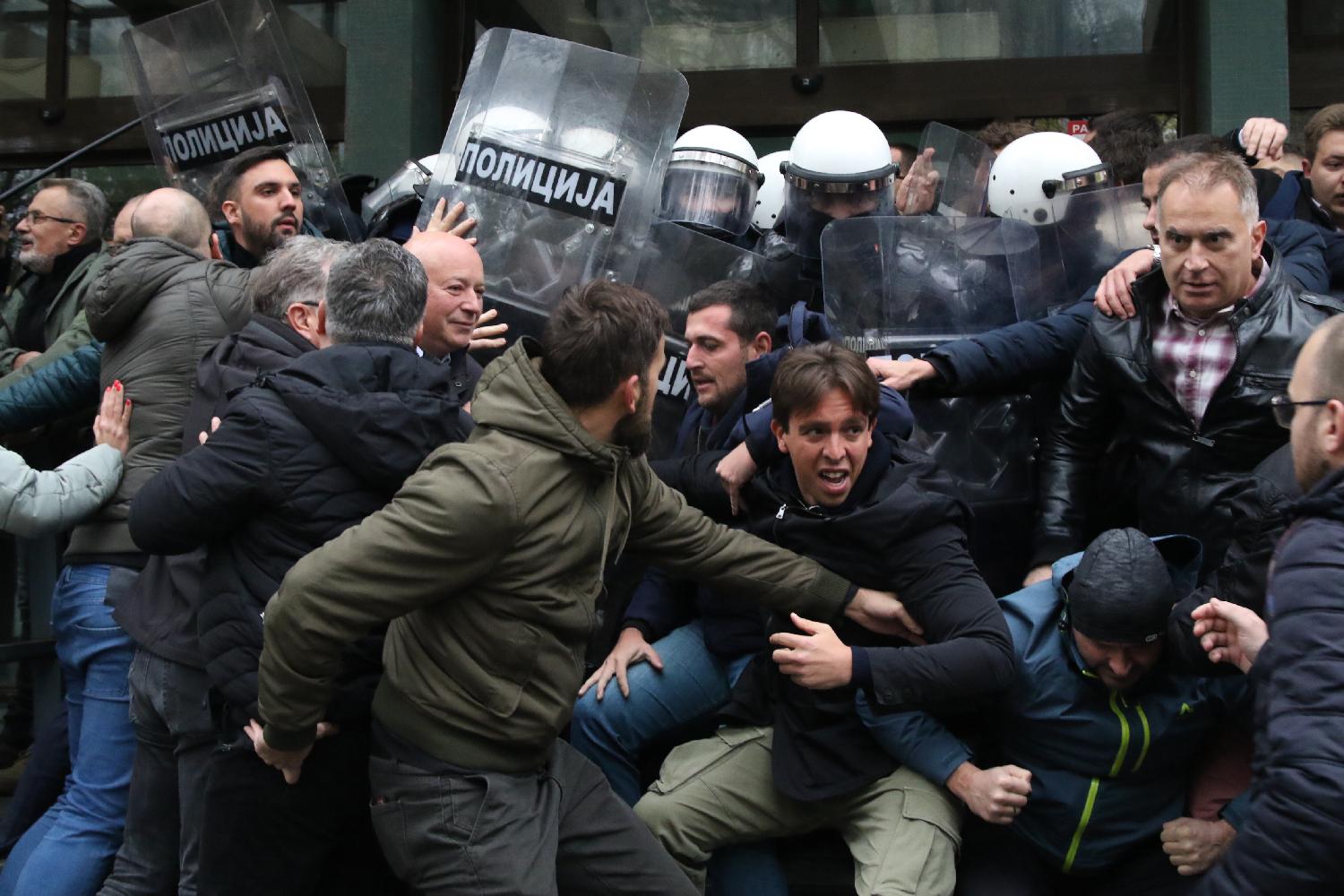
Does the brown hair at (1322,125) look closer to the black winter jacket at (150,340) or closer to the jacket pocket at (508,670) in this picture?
the jacket pocket at (508,670)

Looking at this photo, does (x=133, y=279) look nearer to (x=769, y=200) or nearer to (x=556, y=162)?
(x=556, y=162)

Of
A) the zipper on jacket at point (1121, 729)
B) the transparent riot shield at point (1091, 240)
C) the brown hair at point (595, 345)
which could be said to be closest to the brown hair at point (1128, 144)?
the transparent riot shield at point (1091, 240)

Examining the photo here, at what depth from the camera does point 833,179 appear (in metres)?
4.56

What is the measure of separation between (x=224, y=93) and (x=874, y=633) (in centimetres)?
320

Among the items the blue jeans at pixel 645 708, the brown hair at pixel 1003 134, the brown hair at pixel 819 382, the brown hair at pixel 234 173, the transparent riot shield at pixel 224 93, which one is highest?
the transparent riot shield at pixel 224 93

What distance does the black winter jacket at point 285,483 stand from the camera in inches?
115

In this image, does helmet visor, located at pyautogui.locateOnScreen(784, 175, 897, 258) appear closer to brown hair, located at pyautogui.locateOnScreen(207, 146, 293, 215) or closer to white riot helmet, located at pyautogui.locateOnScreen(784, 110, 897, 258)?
white riot helmet, located at pyautogui.locateOnScreen(784, 110, 897, 258)

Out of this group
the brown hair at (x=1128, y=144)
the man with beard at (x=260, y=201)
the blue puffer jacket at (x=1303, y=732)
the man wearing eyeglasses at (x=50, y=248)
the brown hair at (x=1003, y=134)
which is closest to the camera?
the blue puffer jacket at (x=1303, y=732)

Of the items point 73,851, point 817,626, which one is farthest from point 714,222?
point 73,851

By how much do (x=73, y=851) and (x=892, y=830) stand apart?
215 centimetres

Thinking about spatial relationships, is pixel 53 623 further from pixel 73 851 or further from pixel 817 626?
pixel 817 626

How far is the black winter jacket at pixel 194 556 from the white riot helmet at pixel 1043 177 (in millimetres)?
2490

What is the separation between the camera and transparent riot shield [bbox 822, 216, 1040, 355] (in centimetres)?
429

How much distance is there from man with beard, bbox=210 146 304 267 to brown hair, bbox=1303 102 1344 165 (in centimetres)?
332
